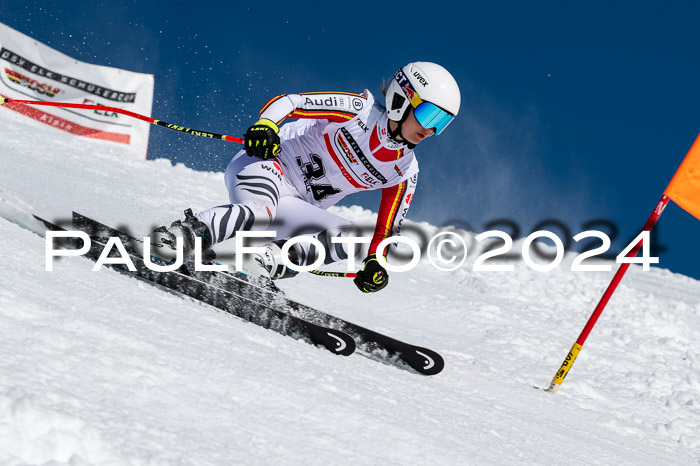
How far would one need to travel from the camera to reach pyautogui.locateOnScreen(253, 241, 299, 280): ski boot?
4047 millimetres

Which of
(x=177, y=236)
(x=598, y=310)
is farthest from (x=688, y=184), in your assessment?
(x=177, y=236)

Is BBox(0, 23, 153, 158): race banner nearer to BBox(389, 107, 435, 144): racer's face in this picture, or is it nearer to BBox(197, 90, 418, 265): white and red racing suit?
BBox(197, 90, 418, 265): white and red racing suit

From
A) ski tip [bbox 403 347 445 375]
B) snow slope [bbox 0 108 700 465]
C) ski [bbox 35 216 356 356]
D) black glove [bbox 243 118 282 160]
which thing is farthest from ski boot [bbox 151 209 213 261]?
ski tip [bbox 403 347 445 375]

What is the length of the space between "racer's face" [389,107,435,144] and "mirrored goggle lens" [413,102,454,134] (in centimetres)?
7

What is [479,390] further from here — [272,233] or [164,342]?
[164,342]

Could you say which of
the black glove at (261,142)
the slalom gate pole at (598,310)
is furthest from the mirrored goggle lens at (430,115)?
the slalom gate pole at (598,310)

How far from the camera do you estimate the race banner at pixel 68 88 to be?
13.1 m

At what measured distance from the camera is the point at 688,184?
14.6 feet

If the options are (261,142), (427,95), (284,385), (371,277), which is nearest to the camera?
(284,385)

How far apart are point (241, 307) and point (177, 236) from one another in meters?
0.50

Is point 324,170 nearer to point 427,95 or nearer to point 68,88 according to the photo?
point 427,95

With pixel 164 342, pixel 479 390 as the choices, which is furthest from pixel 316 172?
pixel 164 342

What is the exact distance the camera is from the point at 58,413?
143 centimetres

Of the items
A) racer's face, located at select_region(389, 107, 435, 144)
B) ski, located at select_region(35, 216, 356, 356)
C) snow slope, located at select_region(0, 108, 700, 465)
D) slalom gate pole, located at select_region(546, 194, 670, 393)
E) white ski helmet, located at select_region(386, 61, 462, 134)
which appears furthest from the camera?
slalom gate pole, located at select_region(546, 194, 670, 393)
